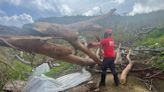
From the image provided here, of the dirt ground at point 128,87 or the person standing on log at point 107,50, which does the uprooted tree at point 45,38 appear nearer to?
the person standing on log at point 107,50

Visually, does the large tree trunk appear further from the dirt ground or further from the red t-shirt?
the dirt ground

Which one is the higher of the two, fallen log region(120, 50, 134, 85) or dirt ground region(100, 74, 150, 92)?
fallen log region(120, 50, 134, 85)

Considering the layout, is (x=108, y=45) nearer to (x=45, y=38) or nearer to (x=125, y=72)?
(x=125, y=72)

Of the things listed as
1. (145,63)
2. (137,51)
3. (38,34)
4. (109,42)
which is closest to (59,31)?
(38,34)

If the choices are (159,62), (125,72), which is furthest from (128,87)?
(159,62)

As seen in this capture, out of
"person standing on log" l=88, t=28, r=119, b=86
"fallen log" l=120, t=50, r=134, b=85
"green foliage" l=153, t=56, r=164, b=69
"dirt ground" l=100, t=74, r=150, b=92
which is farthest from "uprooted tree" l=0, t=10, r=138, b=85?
"green foliage" l=153, t=56, r=164, b=69

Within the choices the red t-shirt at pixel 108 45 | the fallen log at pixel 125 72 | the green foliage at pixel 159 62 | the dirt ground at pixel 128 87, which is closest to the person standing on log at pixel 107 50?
the red t-shirt at pixel 108 45

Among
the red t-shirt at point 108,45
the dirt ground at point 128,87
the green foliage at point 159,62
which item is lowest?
the dirt ground at point 128,87

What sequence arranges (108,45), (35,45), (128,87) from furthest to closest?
(128,87) < (108,45) < (35,45)

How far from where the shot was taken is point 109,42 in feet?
23.0

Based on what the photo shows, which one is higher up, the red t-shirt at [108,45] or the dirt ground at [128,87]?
the red t-shirt at [108,45]

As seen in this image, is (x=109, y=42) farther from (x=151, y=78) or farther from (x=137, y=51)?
(x=137, y=51)

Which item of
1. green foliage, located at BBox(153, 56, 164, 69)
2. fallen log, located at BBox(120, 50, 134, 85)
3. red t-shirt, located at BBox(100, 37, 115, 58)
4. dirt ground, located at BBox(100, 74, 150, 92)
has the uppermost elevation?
red t-shirt, located at BBox(100, 37, 115, 58)

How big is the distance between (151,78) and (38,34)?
445 centimetres
